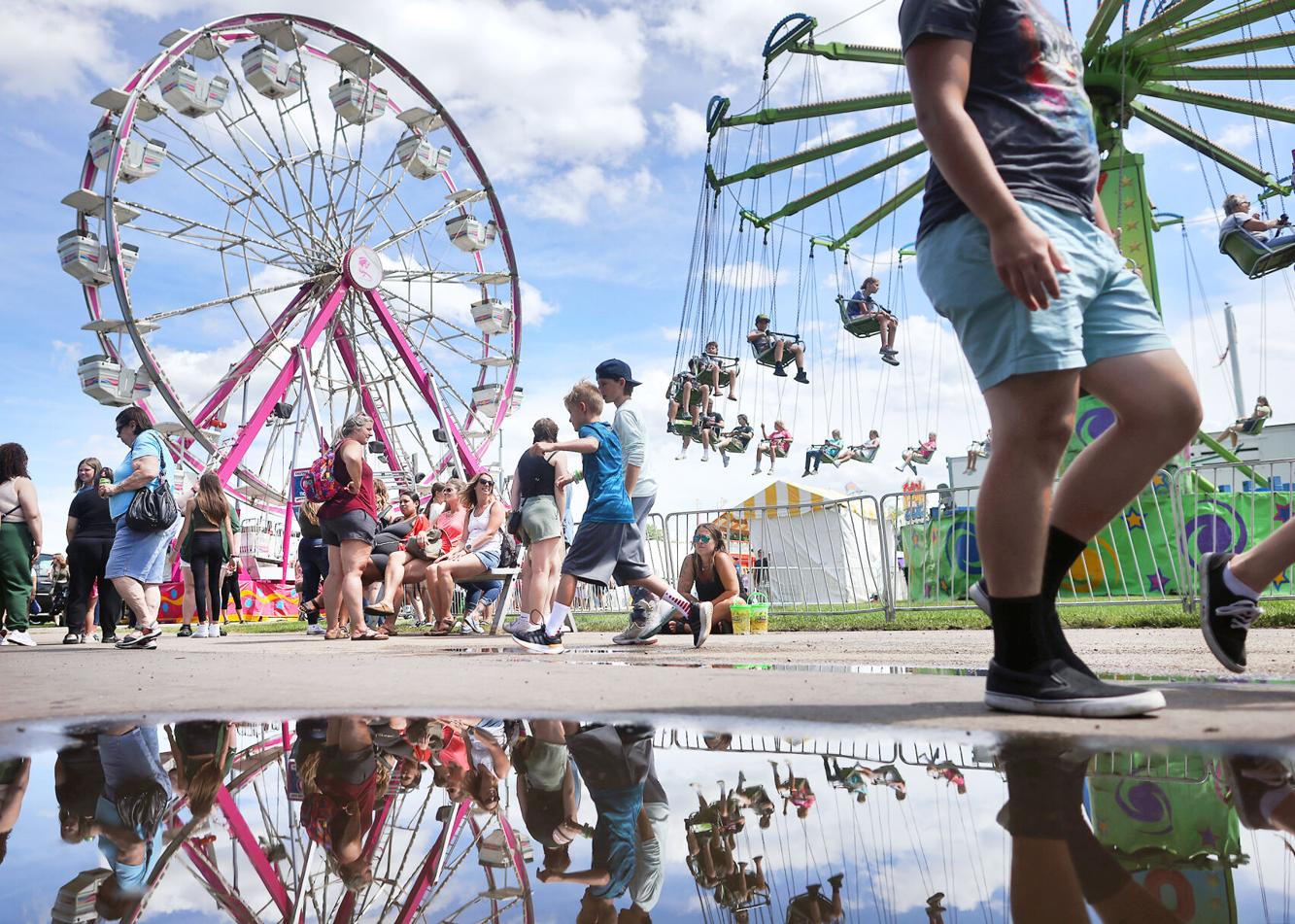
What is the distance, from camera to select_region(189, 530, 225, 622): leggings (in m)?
8.80

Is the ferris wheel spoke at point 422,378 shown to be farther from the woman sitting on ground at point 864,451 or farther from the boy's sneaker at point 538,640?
the boy's sneaker at point 538,640

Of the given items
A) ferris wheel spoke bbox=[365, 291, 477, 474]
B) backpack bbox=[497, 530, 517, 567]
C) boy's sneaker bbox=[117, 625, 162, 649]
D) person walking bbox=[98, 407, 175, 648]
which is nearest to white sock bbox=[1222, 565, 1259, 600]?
person walking bbox=[98, 407, 175, 648]

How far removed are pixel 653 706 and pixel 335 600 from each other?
237 inches

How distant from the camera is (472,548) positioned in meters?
8.00

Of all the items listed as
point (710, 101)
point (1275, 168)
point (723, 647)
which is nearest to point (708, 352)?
point (710, 101)

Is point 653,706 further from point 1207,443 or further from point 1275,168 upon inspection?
point 1275,168

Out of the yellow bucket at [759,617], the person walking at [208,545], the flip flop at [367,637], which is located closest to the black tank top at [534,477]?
the flip flop at [367,637]

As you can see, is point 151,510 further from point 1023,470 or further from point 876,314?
point 876,314

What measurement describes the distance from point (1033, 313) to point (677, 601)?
4.05 metres

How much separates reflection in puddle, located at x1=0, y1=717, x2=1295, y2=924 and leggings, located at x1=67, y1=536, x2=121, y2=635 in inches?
260

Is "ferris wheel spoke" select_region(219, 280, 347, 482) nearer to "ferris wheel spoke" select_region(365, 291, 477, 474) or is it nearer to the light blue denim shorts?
"ferris wheel spoke" select_region(365, 291, 477, 474)

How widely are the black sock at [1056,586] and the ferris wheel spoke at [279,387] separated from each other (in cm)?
2044

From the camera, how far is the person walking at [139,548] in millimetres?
6242

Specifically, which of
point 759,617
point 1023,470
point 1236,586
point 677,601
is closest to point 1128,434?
point 1023,470
